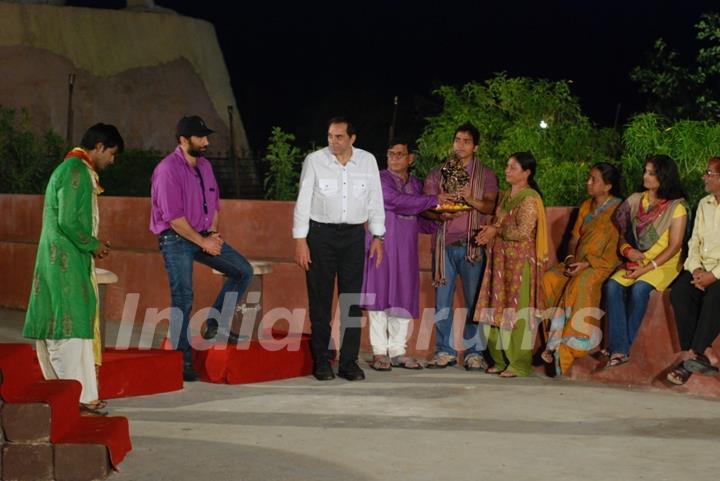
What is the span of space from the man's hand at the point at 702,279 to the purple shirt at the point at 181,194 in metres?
3.11

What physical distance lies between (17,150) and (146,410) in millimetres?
9965

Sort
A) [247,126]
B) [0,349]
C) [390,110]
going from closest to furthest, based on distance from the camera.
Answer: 1. [0,349]
2. [390,110]
3. [247,126]

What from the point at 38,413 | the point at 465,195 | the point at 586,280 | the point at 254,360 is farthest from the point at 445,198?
the point at 38,413

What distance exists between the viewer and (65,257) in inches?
302

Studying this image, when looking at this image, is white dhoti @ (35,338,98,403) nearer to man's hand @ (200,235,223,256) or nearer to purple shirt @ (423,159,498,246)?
man's hand @ (200,235,223,256)

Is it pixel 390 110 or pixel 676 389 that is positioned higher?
pixel 390 110

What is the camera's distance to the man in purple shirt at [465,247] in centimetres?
983

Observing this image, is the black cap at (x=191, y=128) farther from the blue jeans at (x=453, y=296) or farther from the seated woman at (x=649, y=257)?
the seated woman at (x=649, y=257)

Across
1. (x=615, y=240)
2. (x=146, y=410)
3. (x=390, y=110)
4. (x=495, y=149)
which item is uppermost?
(x=390, y=110)

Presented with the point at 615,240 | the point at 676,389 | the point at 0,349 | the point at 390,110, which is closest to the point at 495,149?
the point at 615,240

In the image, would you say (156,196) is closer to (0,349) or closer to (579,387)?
(0,349)

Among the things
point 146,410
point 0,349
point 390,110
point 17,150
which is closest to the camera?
point 0,349

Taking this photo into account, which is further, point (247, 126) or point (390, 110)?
point (247, 126)

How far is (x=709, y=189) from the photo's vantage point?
29.2ft
